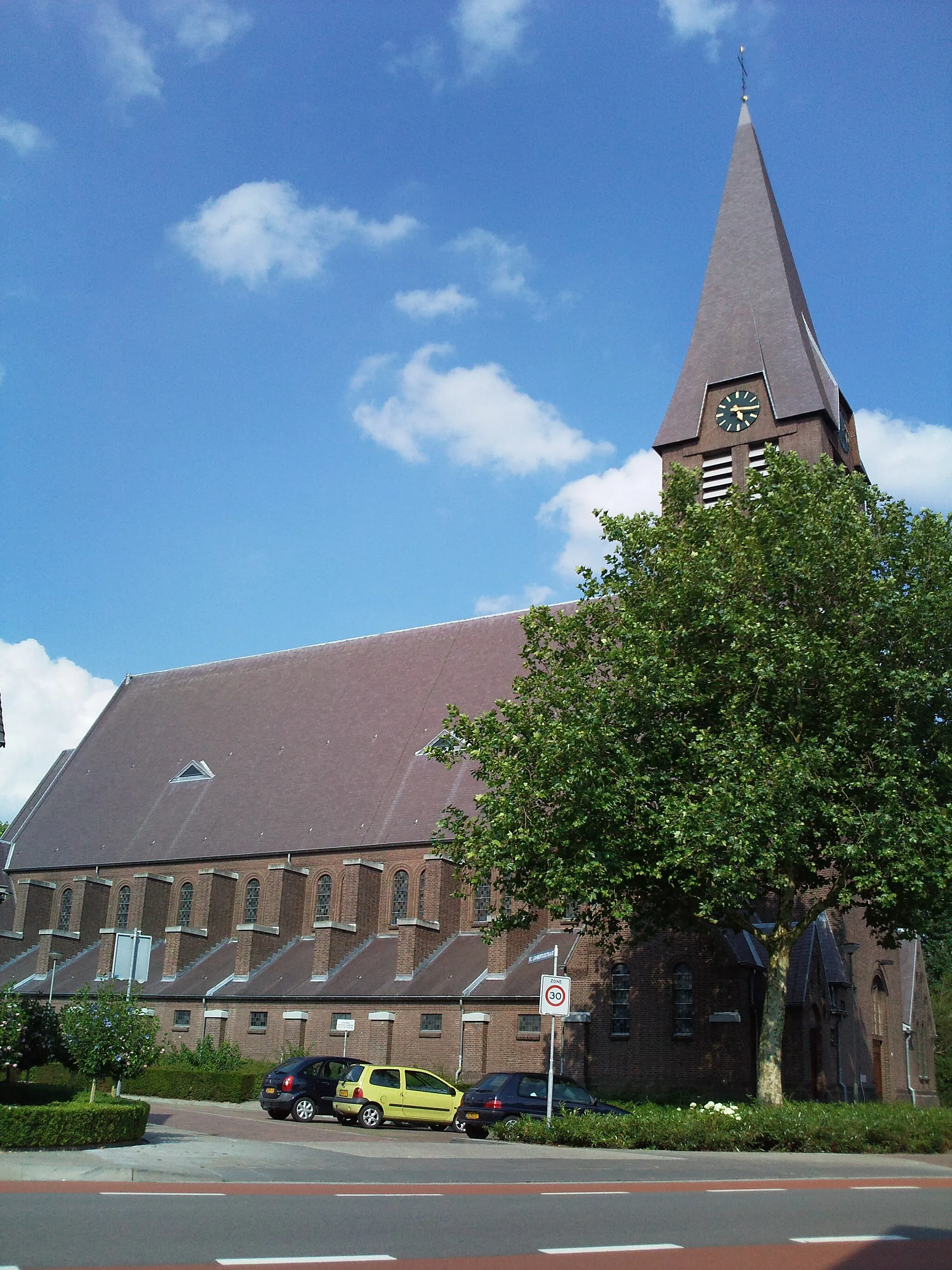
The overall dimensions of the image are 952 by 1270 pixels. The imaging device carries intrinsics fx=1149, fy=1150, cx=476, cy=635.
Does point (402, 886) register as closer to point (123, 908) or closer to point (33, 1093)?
point (123, 908)

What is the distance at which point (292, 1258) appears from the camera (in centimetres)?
820

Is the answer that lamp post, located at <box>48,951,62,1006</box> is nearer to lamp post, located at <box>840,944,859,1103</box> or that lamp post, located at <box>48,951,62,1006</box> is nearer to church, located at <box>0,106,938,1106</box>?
church, located at <box>0,106,938,1106</box>

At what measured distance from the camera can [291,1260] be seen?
8141mm

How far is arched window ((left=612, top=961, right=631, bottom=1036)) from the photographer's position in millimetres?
32594

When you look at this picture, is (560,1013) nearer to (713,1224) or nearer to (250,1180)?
(250,1180)

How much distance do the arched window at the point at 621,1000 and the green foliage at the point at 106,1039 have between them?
52.0 ft

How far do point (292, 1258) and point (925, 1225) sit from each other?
21.6 ft

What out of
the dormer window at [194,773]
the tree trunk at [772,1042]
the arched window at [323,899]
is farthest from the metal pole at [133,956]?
the dormer window at [194,773]

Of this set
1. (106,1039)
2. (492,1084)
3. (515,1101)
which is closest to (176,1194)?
(106,1039)

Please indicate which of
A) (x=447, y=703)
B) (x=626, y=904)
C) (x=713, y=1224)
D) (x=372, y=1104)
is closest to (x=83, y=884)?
(x=447, y=703)

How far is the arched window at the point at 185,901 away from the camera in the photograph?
1793 inches

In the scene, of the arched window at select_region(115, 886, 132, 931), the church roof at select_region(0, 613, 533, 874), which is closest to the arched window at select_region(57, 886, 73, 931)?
the church roof at select_region(0, 613, 533, 874)

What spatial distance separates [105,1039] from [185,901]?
26.5 meters

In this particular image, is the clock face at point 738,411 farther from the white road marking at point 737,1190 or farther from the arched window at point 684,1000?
the white road marking at point 737,1190
